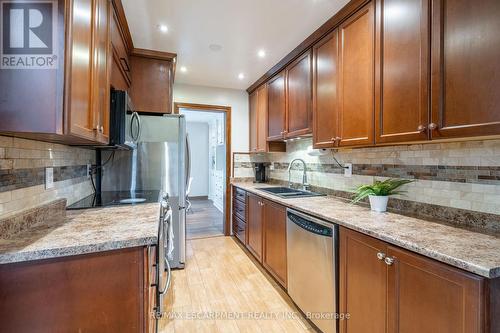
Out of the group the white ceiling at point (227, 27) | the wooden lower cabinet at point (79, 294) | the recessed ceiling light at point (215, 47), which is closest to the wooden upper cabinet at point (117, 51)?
the white ceiling at point (227, 27)

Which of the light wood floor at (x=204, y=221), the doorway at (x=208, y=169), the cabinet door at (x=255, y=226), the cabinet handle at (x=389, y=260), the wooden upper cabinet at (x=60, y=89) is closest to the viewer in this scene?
A: the wooden upper cabinet at (x=60, y=89)

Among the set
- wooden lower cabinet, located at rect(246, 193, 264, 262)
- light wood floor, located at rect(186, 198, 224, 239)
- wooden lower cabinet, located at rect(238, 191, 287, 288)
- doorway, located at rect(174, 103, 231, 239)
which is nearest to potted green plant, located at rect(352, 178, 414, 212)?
wooden lower cabinet, located at rect(238, 191, 287, 288)

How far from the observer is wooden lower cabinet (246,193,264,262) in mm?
2840

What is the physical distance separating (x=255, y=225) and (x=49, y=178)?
82.0 inches

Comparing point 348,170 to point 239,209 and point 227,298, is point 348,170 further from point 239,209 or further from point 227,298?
point 239,209

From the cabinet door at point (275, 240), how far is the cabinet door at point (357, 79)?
2.98 ft

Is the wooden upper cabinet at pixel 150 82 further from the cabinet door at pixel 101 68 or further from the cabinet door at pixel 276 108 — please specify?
the cabinet door at pixel 276 108

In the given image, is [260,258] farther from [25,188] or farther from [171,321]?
[25,188]

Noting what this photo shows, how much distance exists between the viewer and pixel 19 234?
1.11m

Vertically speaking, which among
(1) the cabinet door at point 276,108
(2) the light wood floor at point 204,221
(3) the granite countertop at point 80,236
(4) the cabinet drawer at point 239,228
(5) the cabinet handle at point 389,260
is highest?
(1) the cabinet door at point 276,108

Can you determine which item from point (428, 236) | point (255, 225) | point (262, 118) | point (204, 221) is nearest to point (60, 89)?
point (428, 236)

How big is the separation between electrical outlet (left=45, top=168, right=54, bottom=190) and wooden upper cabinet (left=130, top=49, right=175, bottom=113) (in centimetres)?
143

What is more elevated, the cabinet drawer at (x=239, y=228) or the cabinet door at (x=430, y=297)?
the cabinet door at (x=430, y=297)

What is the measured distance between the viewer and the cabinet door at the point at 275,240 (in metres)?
2.32
